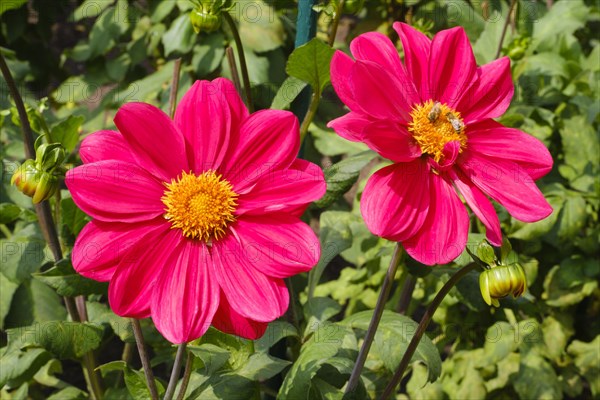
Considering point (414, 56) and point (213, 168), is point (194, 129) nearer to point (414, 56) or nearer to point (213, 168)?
point (213, 168)

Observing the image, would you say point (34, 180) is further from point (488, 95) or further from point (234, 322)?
point (488, 95)

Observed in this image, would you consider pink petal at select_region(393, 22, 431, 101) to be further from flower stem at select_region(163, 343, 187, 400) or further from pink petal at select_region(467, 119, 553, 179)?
flower stem at select_region(163, 343, 187, 400)

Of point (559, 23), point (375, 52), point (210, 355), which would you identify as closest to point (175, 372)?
point (210, 355)

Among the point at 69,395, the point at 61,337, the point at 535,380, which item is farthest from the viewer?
the point at 535,380

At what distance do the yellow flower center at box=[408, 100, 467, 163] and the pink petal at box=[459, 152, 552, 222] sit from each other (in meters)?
0.03

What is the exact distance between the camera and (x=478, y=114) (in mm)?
995

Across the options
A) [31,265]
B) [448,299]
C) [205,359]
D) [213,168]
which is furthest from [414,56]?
[448,299]

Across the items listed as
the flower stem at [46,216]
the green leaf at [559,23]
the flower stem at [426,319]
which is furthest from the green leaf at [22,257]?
the green leaf at [559,23]

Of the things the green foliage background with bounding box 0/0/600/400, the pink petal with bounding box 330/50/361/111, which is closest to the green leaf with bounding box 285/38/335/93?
the green foliage background with bounding box 0/0/600/400

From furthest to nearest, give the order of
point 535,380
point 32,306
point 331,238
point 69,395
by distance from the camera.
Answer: point 535,380
point 32,306
point 69,395
point 331,238

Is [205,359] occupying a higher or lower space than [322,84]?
lower

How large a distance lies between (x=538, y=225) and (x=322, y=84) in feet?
2.75

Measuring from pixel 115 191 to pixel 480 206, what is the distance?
0.42 metres

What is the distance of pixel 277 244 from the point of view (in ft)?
2.86
